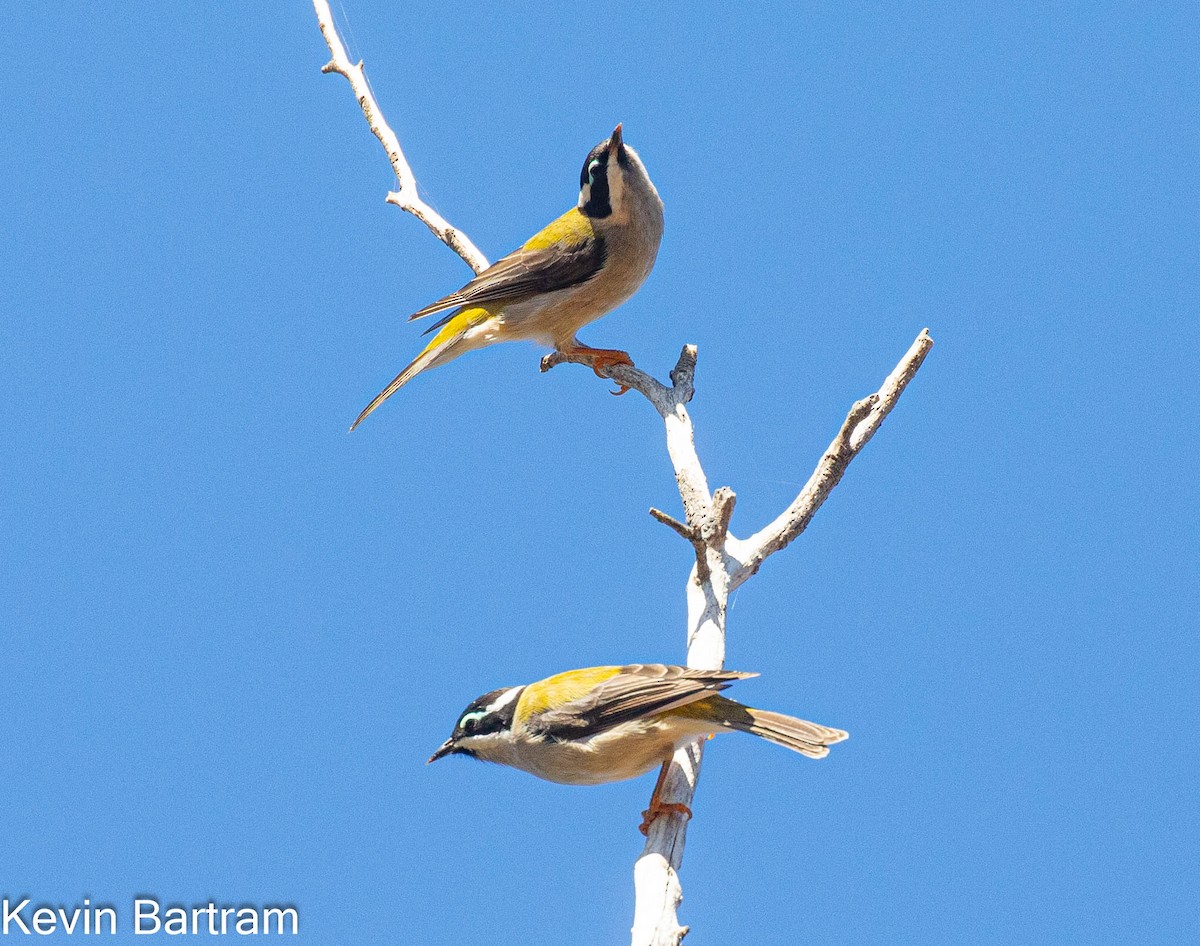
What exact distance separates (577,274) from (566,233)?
34 cm

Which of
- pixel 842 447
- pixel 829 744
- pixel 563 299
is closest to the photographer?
pixel 829 744

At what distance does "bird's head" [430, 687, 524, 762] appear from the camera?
5988 millimetres

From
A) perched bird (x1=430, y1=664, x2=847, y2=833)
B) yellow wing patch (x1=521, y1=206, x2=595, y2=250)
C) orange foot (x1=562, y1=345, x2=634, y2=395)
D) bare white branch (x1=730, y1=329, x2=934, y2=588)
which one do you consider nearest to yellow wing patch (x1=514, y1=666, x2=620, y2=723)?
perched bird (x1=430, y1=664, x2=847, y2=833)

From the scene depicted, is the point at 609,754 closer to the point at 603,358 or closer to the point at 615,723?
the point at 615,723

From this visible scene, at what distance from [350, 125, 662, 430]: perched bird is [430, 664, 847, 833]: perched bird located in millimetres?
2752

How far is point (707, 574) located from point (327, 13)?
17.5 ft

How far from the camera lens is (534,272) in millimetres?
8125

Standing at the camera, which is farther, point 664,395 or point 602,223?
point 602,223

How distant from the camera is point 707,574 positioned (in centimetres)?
554

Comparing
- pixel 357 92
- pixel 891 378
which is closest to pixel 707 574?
pixel 891 378

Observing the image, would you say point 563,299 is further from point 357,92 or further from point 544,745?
point 544,745

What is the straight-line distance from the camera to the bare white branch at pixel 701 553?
4523 millimetres

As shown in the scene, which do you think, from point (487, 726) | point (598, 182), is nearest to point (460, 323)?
point (598, 182)

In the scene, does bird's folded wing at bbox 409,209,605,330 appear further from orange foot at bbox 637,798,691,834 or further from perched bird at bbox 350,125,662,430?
orange foot at bbox 637,798,691,834
